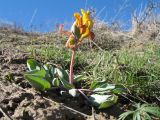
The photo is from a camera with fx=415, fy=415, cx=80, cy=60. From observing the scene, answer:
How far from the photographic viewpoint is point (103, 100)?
2.49m

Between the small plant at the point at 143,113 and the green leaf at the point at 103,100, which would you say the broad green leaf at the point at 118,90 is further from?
the small plant at the point at 143,113

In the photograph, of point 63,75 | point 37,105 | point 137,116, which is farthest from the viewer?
point 63,75

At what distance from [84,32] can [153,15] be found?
449 cm

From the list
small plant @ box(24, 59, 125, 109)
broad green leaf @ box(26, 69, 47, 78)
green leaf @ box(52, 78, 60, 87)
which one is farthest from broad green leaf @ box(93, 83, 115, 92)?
broad green leaf @ box(26, 69, 47, 78)

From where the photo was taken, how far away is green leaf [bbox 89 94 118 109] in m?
2.43

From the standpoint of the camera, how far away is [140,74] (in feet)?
9.91

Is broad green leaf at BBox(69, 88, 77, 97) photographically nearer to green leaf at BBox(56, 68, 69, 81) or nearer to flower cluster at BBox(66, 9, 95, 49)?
green leaf at BBox(56, 68, 69, 81)

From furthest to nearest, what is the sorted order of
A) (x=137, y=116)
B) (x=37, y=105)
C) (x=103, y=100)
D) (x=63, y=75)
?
(x=63, y=75), (x=103, y=100), (x=37, y=105), (x=137, y=116)

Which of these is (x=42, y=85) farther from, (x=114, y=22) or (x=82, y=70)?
(x=114, y=22)

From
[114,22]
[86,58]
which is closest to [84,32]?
[86,58]

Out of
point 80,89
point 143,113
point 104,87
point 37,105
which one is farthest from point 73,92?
point 143,113

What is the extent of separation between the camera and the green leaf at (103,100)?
2.43 metres

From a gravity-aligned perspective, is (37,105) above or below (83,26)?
below

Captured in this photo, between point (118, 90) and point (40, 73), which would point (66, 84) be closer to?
point (40, 73)
